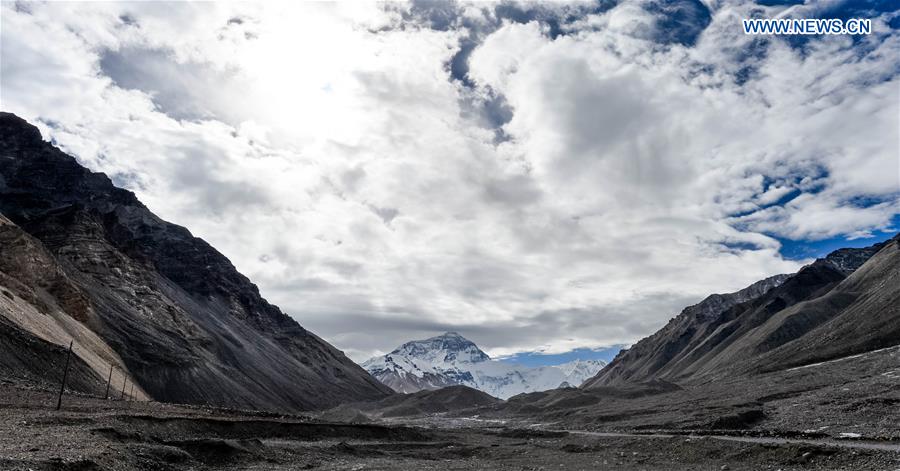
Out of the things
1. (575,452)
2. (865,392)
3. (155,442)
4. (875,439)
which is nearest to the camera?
(155,442)

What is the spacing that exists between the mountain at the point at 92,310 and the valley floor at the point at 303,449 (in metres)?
30.9

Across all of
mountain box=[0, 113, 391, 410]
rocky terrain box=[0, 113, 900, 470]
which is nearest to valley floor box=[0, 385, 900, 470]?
rocky terrain box=[0, 113, 900, 470]

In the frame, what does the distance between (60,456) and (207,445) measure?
46.5ft

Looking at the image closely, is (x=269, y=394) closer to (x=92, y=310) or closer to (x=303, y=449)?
(x=92, y=310)

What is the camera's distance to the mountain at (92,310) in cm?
8544

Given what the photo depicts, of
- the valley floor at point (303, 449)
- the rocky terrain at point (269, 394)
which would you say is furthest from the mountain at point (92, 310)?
the valley floor at point (303, 449)

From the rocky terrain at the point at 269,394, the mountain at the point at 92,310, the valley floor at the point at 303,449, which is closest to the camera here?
the valley floor at the point at 303,449

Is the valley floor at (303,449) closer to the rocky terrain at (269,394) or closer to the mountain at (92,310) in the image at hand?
the rocky terrain at (269,394)

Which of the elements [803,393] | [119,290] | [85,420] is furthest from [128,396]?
[803,393]

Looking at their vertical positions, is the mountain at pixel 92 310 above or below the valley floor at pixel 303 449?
above

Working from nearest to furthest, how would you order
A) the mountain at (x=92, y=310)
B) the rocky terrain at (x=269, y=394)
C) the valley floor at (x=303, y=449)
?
the valley floor at (x=303, y=449) < the rocky terrain at (x=269, y=394) < the mountain at (x=92, y=310)

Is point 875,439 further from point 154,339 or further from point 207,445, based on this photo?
point 154,339

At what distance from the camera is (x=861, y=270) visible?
180 meters

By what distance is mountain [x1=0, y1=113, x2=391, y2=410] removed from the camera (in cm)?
8544
